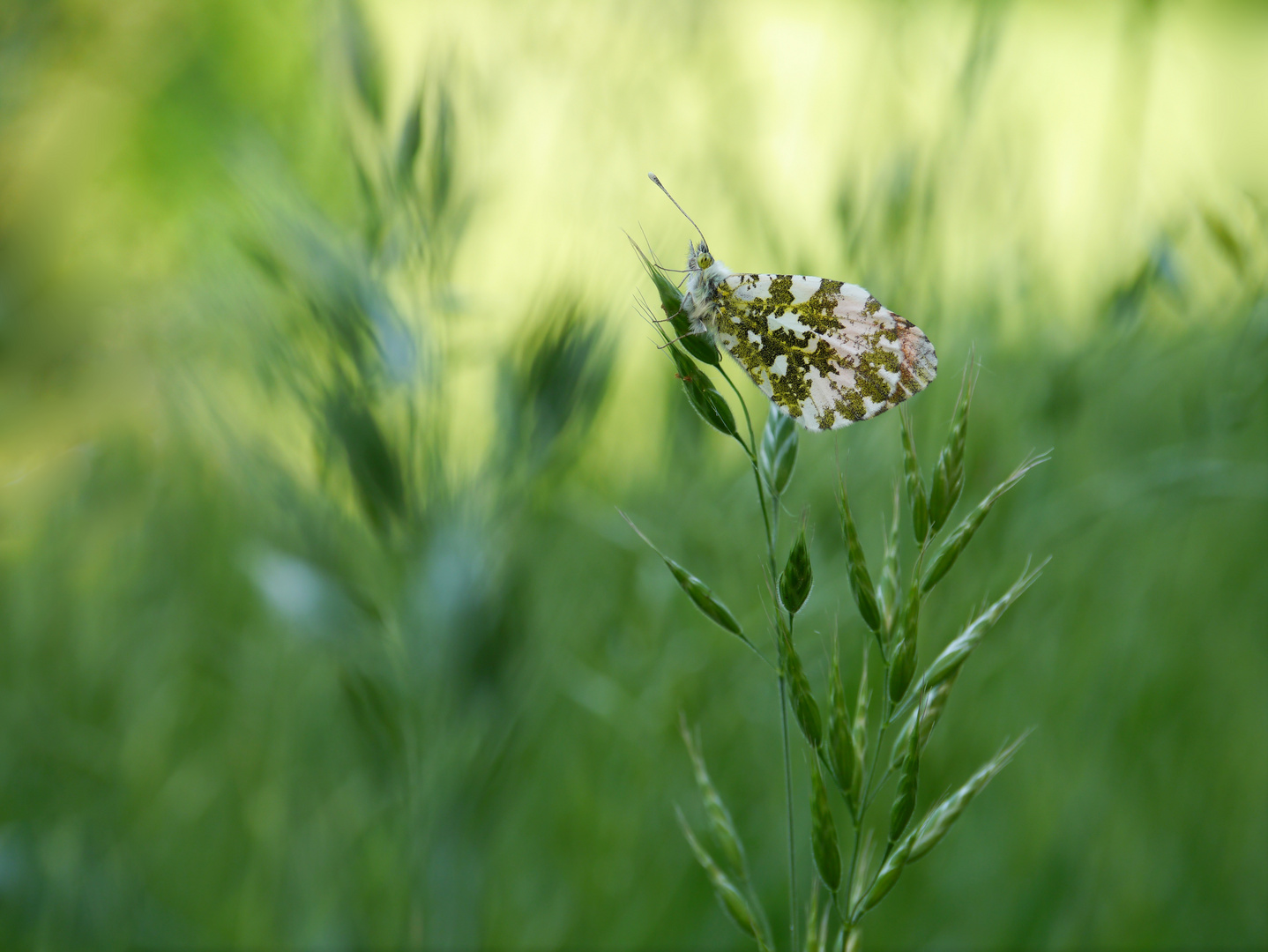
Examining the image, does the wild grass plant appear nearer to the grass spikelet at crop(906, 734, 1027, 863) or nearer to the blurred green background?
the grass spikelet at crop(906, 734, 1027, 863)

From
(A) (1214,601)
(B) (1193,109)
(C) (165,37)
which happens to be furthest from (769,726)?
(C) (165,37)

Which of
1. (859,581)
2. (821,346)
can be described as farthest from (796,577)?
(821,346)

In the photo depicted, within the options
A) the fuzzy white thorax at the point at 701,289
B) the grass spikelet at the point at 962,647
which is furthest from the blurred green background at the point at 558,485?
the grass spikelet at the point at 962,647

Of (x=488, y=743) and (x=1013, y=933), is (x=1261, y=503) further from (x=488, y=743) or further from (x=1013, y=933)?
(x=488, y=743)

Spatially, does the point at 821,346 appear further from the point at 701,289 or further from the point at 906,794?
the point at 906,794

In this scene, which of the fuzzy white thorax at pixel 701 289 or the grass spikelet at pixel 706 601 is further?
the fuzzy white thorax at pixel 701 289

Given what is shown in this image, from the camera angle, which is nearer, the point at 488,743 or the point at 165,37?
the point at 488,743

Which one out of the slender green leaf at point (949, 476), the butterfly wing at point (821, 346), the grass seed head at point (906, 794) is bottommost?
the grass seed head at point (906, 794)

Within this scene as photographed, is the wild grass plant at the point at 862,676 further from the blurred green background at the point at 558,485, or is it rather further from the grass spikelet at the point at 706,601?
the blurred green background at the point at 558,485
